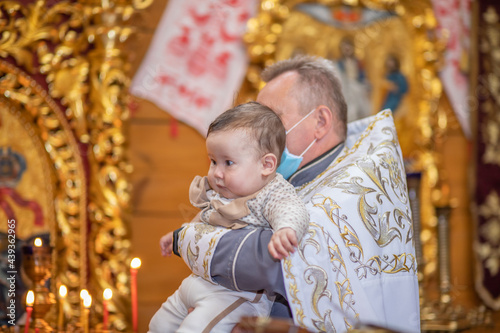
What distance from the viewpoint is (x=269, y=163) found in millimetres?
1847

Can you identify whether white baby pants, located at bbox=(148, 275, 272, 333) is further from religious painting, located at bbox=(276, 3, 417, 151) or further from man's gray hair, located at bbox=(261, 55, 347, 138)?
religious painting, located at bbox=(276, 3, 417, 151)

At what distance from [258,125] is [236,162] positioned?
123mm

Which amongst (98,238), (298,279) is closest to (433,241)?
(98,238)

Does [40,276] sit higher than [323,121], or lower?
lower

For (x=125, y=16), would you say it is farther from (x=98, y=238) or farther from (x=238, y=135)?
(x=238, y=135)

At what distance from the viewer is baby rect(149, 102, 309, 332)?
1749mm

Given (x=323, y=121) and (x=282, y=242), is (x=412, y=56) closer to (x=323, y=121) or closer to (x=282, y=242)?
(x=323, y=121)

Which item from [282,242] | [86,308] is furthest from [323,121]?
[86,308]

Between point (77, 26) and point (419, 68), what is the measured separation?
2.22 meters

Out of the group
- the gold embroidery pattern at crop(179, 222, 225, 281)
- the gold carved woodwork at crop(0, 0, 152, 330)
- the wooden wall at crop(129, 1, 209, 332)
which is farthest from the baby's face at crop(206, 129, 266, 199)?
the wooden wall at crop(129, 1, 209, 332)

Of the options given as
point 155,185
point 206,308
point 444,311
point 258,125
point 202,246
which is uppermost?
point 258,125

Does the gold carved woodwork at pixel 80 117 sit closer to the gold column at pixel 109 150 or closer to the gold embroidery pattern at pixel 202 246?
the gold column at pixel 109 150

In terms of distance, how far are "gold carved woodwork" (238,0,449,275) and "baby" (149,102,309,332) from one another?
2.36 m

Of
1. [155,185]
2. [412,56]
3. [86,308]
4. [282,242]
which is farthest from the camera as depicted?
[412,56]
